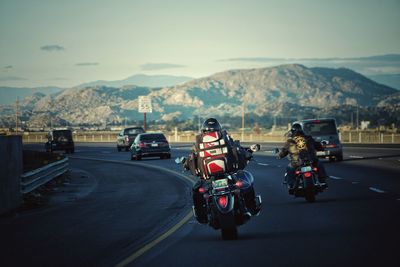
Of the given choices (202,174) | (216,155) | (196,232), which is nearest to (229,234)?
(202,174)

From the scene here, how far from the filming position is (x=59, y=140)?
66812 millimetres

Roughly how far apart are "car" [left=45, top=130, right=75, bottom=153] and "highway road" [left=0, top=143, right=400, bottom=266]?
4358 centimetres

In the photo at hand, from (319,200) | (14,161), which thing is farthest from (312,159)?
(14,161)

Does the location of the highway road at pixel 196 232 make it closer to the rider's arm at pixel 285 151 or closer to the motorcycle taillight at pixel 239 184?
the motorcycle taillight at pixel 239 184

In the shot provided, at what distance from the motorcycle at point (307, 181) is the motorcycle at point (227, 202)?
5177 mm

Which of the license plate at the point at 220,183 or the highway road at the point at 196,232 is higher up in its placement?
the license plate at the point at 220,183

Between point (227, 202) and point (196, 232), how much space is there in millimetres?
1917

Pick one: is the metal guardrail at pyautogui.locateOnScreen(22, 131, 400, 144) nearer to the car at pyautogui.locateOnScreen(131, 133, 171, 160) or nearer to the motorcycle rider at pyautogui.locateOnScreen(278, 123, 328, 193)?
the car at pyautogui.locateOnScreen(131, 133, 171, 160)

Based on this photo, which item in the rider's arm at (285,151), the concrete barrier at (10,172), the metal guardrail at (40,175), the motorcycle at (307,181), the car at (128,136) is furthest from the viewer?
the car at (128,136)

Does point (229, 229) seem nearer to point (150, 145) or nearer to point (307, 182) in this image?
point (307, 182)

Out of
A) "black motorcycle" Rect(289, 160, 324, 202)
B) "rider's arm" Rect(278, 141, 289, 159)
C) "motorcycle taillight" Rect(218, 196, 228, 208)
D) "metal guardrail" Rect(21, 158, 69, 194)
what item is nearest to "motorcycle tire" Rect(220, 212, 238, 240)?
"motorcycle taillight" Rect(218, 196, 228, 208)

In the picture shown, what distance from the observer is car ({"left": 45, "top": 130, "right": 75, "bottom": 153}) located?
66.0 m

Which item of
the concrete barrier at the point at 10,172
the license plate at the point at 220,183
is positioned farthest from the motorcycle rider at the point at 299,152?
the concrete barrier at the point at 10,172

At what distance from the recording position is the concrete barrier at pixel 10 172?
59.5 feet
